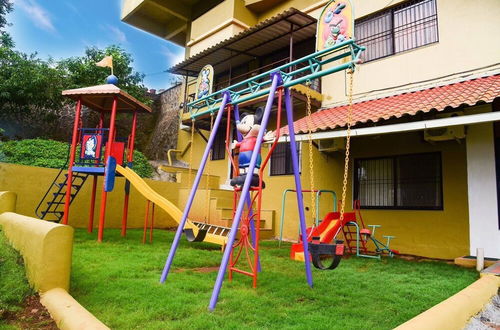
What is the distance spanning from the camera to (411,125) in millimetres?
6297

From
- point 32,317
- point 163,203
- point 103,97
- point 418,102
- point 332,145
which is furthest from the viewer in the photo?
point 103,97

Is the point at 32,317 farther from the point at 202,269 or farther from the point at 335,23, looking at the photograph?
the point at 335,23

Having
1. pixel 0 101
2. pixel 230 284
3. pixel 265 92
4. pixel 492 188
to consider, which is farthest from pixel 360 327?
pixel 0 101

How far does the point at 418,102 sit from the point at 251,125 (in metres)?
4.05

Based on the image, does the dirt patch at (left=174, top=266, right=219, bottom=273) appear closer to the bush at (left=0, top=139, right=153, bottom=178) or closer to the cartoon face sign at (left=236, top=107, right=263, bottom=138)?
the cartoon face sign at (left=236, top=107, right=263, bottom=138)

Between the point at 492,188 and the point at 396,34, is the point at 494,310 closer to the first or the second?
the point at 492,188

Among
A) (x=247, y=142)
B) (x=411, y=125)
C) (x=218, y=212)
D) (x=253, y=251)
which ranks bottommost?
(x=253, y=251)

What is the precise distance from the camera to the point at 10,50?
1434 centimetres

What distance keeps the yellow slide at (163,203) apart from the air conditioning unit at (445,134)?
5.03 meters

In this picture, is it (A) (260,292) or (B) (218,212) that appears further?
(B) (218,212)

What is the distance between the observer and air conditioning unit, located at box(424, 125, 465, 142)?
23.4 feet

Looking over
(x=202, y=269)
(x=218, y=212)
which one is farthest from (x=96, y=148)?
(x=202, y=269)

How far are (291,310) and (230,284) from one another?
1248mm

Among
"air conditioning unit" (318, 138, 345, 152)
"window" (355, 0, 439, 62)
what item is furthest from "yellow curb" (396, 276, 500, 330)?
"window" (355, 0, 439, 62)
